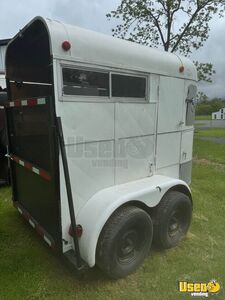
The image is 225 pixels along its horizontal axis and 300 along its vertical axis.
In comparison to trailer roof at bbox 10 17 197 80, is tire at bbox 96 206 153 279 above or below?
below

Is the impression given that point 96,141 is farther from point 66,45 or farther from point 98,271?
point 98,271

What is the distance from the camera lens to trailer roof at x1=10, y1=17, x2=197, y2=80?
228 centimetres

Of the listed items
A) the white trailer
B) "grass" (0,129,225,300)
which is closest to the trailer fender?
the white trailer

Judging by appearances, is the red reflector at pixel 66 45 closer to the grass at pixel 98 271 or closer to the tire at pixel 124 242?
the tire at pixel 124 242

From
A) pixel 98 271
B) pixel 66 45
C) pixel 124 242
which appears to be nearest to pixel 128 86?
pixel 66 45

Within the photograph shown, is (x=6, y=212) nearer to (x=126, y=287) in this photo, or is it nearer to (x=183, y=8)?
(x=126, y=287)

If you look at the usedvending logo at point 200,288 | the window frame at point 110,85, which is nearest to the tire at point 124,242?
the usedvending logo at point 200,288

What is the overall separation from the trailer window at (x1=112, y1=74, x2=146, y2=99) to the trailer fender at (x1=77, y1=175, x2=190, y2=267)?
1.13 metres

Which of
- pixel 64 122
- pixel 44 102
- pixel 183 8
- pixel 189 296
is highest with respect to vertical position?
pixel 183 8

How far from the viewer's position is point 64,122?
7.86 ft

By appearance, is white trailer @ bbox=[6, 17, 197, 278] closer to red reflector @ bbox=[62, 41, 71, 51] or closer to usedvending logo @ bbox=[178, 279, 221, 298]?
red reflector @ bbox=[62, 41, 71, 51]

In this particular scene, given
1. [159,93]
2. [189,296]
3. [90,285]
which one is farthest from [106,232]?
[159,93]

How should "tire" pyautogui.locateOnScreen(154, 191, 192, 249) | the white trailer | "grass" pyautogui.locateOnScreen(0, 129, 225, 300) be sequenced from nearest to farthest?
the white trailer
"grass" pyautogui.locateOnScreen(0, 129, 225, 300)
"tire" pyautogui.locateOnScreen(154, 191, 192, 249)

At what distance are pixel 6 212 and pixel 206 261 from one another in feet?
11.1
